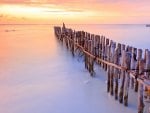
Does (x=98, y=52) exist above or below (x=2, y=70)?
above

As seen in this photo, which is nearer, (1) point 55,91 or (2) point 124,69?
(2) point 124,69

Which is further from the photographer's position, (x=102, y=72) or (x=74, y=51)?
(x=74, y=51)

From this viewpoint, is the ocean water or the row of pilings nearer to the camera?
the row of pilings

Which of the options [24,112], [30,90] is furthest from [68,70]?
[24,112]

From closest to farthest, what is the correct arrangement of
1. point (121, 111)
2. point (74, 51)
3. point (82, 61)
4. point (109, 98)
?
point (121, 111) < point (109, 98) < point (82, 61) < point (74, 51)

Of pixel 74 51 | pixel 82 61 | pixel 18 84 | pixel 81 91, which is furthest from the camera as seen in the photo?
pixel 74 51

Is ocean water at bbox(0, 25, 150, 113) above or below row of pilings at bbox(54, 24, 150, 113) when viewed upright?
below

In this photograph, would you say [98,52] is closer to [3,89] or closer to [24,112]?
[3,89]

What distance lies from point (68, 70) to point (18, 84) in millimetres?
2921

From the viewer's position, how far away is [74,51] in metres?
16.0

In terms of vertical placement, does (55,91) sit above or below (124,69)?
below

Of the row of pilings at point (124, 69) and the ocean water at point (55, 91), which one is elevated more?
the row of pilings at point (124, 69)

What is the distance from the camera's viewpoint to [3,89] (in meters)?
9.30

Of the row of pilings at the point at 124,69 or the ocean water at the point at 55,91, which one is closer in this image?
the row of pilings at the point at 124,69
